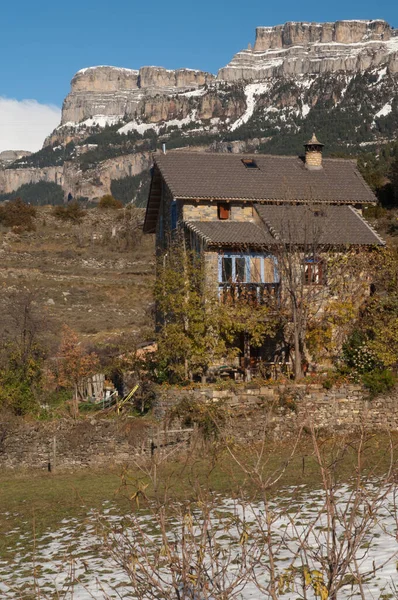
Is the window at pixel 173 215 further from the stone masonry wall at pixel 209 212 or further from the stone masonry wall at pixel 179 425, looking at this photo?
the stone masonry wall at pixel 179 425

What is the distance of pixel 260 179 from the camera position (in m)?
34.4

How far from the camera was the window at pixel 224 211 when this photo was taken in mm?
33312

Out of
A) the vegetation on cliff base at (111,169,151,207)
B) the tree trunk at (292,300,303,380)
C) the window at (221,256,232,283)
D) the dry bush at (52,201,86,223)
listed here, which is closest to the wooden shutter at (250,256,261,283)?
the window at (221,256,232,283)

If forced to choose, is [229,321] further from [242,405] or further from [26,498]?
[26,498]

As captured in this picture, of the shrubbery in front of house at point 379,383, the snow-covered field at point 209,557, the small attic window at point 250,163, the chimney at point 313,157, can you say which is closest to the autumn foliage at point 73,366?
the small attic window at point 250,163

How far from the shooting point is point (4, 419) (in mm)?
25219

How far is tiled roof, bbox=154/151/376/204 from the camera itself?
33.1 m

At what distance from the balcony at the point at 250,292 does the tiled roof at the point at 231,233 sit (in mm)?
1686

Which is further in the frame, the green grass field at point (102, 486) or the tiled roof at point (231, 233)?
the tiled roof at point (231, 233)

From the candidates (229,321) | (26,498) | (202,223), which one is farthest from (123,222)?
(26,498)

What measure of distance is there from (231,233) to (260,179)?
465cm

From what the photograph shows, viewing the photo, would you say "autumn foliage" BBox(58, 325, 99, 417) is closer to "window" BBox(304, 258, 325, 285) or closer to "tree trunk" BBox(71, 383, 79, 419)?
"tree trunk" BBox(71, 383, 79, 419)

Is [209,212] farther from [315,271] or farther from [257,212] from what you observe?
[315,271]

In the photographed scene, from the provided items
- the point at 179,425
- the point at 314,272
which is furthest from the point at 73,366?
the point at 314,272
